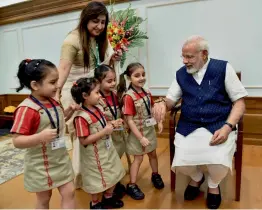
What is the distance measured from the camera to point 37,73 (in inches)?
52.7

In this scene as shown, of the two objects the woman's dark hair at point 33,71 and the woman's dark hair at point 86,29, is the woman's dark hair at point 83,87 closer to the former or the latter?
the woman's dark hair at point 33,71

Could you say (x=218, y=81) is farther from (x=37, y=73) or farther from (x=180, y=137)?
(x=37, y=73)

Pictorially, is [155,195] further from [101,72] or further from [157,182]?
[101,72]

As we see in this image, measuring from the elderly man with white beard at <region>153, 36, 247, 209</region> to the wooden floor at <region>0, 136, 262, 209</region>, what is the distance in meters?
0.24

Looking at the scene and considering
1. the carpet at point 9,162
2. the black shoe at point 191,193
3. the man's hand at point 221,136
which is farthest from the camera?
the carpet at point 9,162

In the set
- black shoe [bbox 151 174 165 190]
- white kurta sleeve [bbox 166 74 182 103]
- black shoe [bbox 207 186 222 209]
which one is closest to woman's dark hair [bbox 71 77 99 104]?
white kurta sleeve [bbox 166 74 182 103]

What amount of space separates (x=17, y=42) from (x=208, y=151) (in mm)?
4595

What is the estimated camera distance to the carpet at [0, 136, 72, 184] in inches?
103

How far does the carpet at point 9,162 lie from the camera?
2.61 m

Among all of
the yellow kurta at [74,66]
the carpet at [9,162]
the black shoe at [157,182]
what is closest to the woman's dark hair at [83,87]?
the yellow kurta at [74,66]

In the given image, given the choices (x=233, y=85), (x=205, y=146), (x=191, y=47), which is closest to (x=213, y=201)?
(x=205, y=146)

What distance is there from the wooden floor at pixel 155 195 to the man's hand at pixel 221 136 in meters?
0.52

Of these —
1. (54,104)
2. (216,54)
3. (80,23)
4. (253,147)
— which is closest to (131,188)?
(54,104)

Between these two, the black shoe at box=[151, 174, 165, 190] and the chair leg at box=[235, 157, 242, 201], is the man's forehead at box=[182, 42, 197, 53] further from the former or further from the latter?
the black shoe at box=[151, 174, 165, 190]
